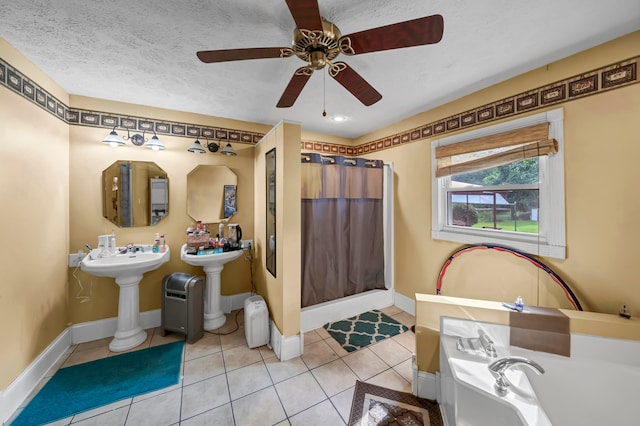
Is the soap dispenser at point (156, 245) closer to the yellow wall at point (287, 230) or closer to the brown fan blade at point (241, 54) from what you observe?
the yellow wall at point (287, 230)

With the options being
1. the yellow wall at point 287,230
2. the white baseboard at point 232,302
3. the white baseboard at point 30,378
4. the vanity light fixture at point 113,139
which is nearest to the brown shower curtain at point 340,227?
the yellow wall at point 287,230

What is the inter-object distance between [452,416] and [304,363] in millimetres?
1177

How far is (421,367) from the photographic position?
166 cm

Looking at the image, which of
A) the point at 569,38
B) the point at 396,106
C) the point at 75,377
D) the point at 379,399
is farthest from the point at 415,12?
the point at 75,377

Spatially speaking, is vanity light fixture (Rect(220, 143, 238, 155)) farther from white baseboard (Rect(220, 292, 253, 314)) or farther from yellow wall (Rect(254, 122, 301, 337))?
white baseboard (Rect(220, 292, 253, 314))

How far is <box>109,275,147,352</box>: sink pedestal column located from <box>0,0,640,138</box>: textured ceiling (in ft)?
6.01

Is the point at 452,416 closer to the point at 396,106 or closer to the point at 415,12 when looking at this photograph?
the point at 415,12

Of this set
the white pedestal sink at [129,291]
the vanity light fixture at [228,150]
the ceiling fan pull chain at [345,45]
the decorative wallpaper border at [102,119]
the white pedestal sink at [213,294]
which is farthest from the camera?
the vanity light fixture at [228,150]

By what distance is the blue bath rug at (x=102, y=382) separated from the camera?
1.54 m

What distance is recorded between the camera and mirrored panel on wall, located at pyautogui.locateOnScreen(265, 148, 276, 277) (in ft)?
7.52

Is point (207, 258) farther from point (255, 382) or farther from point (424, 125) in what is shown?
point (424, 125)

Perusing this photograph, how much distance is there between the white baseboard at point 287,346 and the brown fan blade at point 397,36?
2237 millimetres

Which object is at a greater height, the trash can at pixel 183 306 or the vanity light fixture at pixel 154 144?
the vanity light fixture at pixel 154 144

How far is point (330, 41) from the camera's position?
3.88ft
